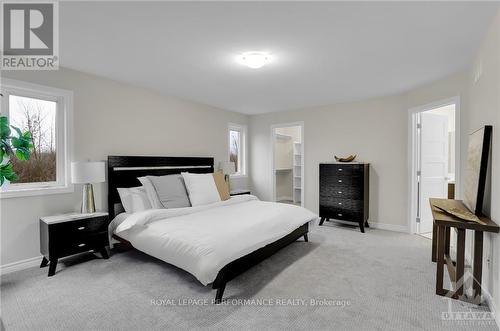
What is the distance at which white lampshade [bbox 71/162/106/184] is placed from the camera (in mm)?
2961

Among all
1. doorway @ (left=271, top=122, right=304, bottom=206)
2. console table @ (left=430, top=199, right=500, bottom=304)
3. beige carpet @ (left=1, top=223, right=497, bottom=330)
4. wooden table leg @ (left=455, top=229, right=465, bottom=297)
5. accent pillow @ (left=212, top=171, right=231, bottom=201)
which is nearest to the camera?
beige carpet @ (left=1, top=223, right=497, bottom=330)

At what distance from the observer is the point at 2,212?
2.71 metres

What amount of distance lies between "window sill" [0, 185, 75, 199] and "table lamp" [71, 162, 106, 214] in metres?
0.17

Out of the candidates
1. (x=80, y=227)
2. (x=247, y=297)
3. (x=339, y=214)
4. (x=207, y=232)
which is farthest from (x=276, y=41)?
(x=339, y=214)

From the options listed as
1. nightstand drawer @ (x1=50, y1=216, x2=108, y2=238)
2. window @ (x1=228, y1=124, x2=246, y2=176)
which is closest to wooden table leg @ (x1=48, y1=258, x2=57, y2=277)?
nightstand drawer @ (x1=50, y1=216, x2=108, y2=238)

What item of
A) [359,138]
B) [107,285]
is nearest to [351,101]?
[359,138]

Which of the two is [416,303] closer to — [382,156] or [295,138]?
[382,156]

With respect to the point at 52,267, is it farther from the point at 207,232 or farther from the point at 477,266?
the point at 477,266

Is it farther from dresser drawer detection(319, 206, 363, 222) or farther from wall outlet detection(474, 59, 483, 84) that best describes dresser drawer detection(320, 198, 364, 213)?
wall outlet detection(474, 59, 483, 84)

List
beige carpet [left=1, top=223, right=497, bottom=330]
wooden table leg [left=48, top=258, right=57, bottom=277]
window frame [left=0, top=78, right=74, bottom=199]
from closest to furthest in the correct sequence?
beige carpet [left=1, top=223, right=497, bottom=330] → wooden table leg [left=48, top=258, right=57, bottom=277] → window frame [left=0, top=78, right=74, bottom=199]

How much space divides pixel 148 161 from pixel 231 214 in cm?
170

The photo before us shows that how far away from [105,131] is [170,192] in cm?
124

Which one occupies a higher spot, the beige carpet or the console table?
the console table

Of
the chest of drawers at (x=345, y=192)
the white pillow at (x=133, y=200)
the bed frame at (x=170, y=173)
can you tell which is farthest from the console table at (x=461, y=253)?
the white pillow at (x=133, y=200)
